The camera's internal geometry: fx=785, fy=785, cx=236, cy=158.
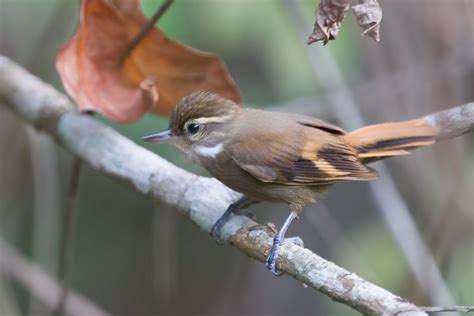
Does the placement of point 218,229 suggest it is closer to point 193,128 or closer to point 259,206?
point 193,128

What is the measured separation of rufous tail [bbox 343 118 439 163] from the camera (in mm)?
2668

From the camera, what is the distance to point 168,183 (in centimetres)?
265

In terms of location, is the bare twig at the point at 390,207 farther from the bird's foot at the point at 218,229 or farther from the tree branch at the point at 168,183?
the bird's foot at the point at 218,229

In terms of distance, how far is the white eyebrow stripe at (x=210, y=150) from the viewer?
2.93m

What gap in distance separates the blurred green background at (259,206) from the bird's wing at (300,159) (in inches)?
23.0

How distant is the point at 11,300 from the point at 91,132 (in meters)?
1.20

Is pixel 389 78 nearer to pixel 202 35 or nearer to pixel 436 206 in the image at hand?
pixel 436 206

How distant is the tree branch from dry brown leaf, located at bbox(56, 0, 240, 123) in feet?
0.42

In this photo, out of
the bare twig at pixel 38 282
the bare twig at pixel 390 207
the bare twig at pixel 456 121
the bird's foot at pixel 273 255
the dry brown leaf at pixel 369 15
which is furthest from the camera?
the bare twig at pixel 38 282

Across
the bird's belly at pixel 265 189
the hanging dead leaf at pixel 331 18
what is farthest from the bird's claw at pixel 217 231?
the hanging dead leaf at pixel 331 18

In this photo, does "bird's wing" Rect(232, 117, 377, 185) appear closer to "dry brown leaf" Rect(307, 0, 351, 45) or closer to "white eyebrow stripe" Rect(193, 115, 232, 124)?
"white eyebrow stripe" Rect(193, 115, 232, 124)

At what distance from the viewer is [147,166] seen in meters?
2.72

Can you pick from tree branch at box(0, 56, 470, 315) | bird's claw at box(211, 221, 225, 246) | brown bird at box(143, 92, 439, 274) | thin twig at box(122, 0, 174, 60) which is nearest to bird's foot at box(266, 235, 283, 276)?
tree branch at box(0, 56, 470, 315)

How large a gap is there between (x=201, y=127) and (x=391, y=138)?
0.71 m
